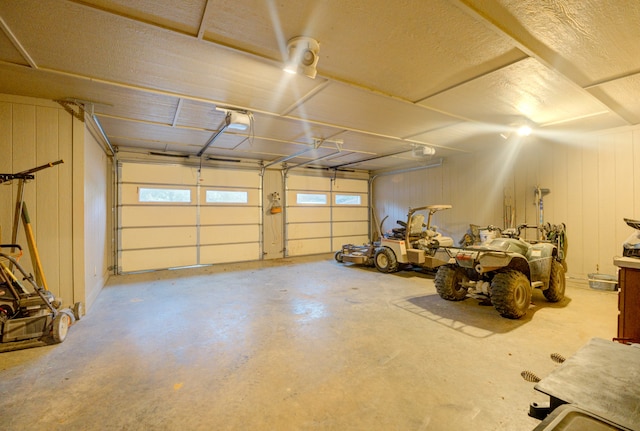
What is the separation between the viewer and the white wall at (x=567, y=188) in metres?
4.79

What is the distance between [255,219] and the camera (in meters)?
8.03

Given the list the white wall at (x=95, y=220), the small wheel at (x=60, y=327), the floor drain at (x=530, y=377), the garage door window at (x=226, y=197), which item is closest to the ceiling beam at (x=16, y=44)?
the white wall at (x=95, y=220)

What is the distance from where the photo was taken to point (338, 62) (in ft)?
9.05

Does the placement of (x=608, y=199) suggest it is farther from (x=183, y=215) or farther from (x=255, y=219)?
(x=183, y=215)

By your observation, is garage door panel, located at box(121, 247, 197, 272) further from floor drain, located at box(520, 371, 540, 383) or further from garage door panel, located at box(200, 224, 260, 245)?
floor drain, located at box(520, 371, 540, 383)

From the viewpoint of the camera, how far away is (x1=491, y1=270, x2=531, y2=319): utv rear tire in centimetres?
335

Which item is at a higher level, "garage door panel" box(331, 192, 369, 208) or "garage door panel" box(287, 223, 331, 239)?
"garage door panel" box(331, 192, 369, 208)

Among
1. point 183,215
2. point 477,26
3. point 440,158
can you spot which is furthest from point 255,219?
point 477,26

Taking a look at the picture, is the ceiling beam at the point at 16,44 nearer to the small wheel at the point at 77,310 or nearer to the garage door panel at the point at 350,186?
the small wheel at the point at 77,310

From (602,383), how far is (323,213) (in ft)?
27.4

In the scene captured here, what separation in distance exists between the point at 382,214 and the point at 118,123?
7654 millimetres

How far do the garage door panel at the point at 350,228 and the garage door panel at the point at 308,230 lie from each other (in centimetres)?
33

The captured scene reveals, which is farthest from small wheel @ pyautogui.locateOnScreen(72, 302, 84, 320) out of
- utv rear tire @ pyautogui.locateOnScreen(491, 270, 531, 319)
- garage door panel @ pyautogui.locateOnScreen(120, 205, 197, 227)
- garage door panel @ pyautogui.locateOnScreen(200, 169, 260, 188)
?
utv rear tire @ pyautogui.locateOnScreen(491, 270, 531, 319)

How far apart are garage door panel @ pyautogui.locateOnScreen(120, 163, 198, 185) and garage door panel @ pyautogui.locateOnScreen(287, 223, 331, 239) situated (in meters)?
3.08
